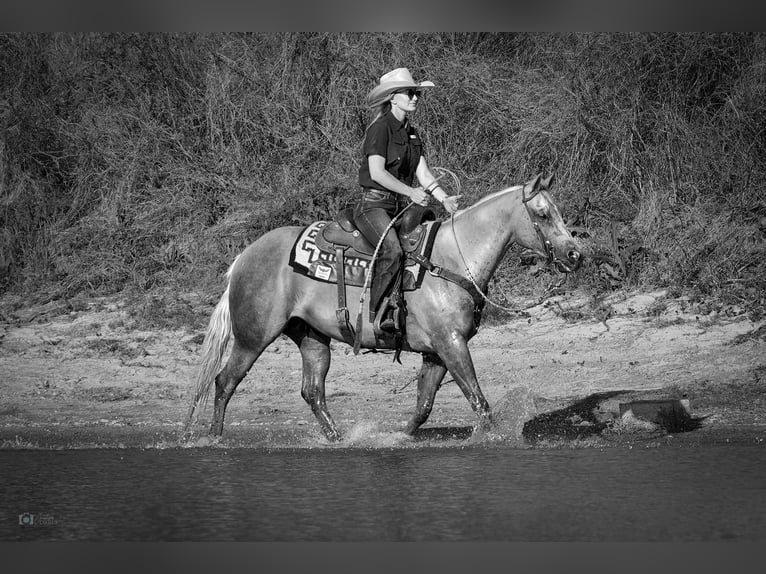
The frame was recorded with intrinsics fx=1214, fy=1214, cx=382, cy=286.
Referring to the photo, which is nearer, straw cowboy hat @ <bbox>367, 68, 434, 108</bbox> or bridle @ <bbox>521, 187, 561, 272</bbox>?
bridle @ <bbox>521, 187, 561, 272</bbox>

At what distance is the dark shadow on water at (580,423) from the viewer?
9.23m

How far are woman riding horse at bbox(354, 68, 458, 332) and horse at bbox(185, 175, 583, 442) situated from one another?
0.21 m

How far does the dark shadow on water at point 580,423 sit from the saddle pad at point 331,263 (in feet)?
5.18

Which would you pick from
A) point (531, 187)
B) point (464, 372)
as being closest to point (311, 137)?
point (531, 187)

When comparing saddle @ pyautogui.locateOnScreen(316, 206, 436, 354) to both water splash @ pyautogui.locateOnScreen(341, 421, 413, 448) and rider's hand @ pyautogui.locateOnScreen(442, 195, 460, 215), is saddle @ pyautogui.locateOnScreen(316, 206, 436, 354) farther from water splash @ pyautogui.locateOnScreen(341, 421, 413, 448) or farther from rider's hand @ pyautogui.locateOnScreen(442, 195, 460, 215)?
water splash @ pyautogui.locateOnScreen(341, 421, 413, 448)

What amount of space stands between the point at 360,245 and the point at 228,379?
147 cm

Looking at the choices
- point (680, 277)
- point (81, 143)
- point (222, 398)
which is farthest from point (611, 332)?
point (81, 143)

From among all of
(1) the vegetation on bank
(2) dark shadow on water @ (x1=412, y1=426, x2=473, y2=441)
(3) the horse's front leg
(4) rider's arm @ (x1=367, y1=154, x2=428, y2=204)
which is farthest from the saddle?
(1) the vegetation on bank

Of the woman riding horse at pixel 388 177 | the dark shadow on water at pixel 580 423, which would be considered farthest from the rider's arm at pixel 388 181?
the dark shadow on water at pixel 580 423

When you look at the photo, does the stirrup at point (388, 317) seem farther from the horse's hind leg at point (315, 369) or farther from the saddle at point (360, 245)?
the horse's hind leg at point (315, 369)

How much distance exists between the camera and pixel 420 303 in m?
8.83

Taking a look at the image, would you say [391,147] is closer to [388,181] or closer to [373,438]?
[388,181]

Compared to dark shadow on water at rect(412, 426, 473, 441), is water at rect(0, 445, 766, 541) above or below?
above

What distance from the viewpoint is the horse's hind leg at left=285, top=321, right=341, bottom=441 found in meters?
9.26
